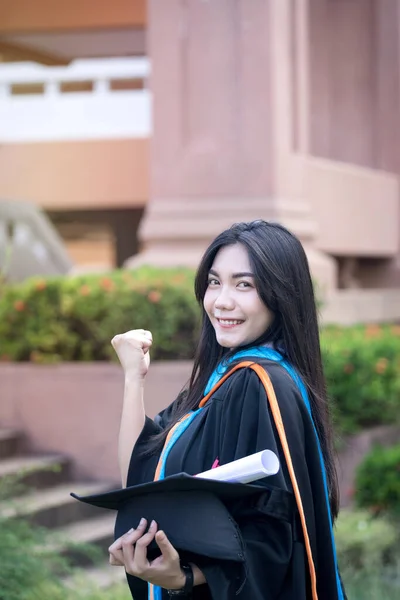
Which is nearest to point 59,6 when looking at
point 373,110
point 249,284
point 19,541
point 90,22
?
point 90,22

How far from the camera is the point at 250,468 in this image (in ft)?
7.57

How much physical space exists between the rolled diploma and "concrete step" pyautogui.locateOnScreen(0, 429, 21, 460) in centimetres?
497

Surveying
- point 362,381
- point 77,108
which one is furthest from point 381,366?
point 77,108

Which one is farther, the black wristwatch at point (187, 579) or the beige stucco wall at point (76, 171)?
the beige stucco wall at point (76, 171)

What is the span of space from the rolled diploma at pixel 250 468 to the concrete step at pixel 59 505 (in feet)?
12.6

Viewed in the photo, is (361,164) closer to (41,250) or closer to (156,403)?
(41,250)

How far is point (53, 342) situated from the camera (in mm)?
7410

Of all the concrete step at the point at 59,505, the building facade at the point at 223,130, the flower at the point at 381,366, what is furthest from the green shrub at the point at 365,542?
the building facade at the point at 223,130

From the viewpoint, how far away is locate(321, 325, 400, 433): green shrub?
23.9 feet

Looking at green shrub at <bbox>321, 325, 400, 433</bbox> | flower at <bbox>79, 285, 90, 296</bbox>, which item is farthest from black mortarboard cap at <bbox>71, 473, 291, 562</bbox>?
flower at <bbox>79, 285, 90, 296</bbox>

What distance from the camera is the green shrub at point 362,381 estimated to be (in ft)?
23.9

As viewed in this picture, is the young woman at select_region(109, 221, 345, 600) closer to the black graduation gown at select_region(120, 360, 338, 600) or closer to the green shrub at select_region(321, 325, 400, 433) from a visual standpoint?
the black graduation gown at select_region(120, 360, 338, 600)

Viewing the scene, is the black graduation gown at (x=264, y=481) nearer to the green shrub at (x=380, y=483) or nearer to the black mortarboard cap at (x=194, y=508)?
the black mortarboard cap at (x=194, y=508)

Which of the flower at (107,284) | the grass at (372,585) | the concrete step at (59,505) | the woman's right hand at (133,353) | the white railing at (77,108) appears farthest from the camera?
the white railing at (77,108)
